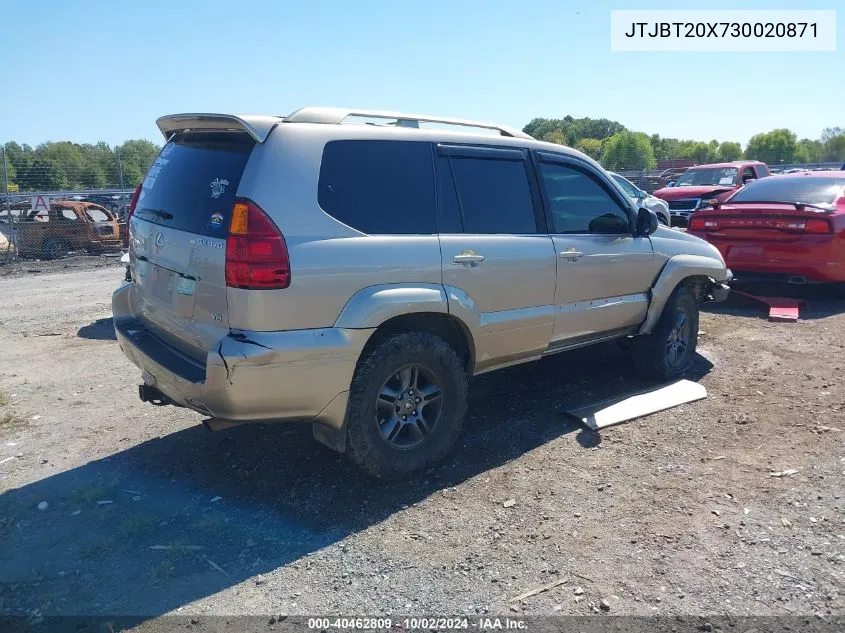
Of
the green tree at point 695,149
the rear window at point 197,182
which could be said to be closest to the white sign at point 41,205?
the rear window at point 197,182

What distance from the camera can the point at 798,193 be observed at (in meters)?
9.35

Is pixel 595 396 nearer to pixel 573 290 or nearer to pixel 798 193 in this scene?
pixel 573 290

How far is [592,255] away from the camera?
16.9 feet

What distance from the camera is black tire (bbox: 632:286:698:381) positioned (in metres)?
5.91

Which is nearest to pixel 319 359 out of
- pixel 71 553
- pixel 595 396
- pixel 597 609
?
pixel 71 553

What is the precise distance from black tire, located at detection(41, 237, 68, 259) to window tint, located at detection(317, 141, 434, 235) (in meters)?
14.7

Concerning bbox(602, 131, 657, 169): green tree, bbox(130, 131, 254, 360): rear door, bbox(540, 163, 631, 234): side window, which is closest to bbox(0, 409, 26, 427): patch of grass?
bbox(130, 131, 254, 360): rear door

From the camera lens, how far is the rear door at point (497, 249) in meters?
4.31

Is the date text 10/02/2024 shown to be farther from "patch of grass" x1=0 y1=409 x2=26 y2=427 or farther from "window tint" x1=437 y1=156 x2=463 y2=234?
"patch of grass" x1=0 y1=409 x2=26 y2=427

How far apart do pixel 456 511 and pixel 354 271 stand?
1.41 metres

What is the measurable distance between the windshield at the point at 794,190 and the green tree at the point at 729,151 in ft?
194

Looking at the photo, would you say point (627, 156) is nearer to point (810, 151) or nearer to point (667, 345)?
point (667, 345)

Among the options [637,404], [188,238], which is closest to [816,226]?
[637,404]

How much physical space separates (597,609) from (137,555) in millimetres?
2163
